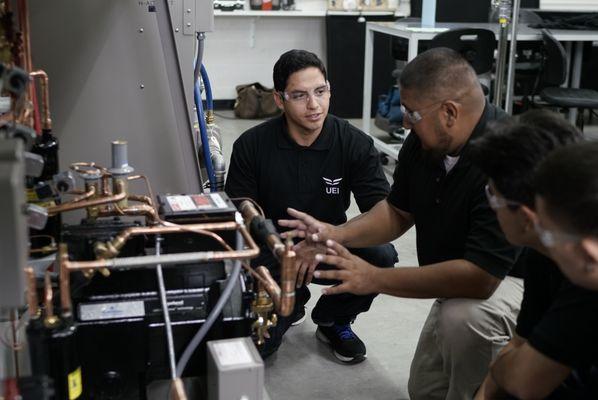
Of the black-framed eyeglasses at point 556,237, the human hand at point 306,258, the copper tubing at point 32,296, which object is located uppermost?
the black-framed eyeglasses at point 556,237

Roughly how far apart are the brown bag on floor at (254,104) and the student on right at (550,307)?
4.99 m

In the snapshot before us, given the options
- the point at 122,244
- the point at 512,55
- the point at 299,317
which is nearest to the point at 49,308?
the point at 122,244

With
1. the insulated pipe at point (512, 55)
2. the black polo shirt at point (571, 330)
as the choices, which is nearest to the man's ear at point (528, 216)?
the black polo shirt at point (571, 330)

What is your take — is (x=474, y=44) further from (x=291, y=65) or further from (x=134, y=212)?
(x=134, y=212)

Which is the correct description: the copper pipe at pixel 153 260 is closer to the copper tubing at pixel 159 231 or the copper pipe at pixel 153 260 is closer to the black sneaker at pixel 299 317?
the copper tubing at pixel 159 231

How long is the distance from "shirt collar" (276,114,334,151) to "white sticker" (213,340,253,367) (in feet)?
3.96

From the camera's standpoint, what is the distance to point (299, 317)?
8.11ft

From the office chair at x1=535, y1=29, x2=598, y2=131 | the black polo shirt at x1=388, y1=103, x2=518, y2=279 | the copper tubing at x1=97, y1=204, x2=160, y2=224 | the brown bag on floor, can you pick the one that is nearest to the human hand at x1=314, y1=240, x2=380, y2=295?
the black polo shirt at x1=388, y1=103, x2=518, y2=279

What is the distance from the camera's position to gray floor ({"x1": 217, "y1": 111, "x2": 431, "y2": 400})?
6.78ft

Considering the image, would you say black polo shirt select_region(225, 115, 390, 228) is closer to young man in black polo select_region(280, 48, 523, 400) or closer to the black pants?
the black pants

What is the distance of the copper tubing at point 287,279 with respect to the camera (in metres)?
1.12

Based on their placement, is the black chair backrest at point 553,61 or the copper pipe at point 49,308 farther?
the black chair backrest at point 553,61

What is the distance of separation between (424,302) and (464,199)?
3.30ft

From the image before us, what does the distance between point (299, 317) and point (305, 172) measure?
0.52 metres
